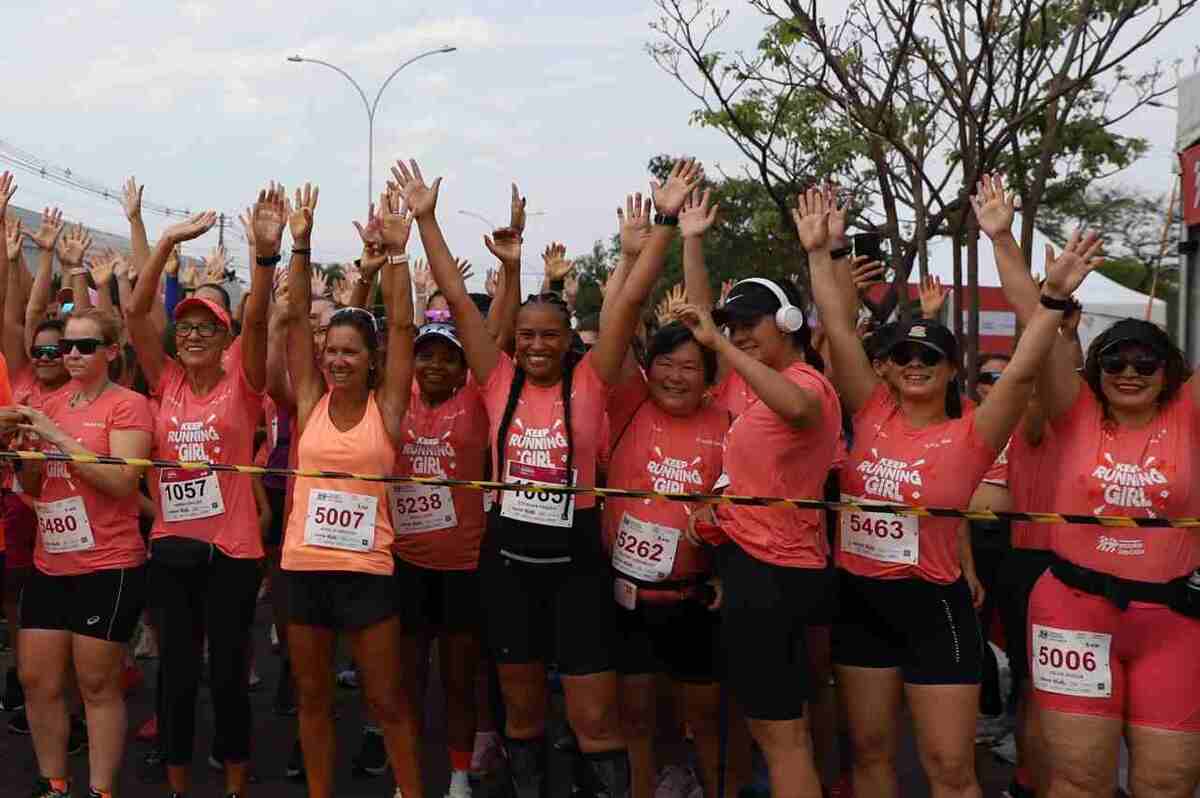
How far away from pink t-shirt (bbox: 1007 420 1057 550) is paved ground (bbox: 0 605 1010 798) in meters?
1.25

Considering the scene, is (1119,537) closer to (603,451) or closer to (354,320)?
(603,451)

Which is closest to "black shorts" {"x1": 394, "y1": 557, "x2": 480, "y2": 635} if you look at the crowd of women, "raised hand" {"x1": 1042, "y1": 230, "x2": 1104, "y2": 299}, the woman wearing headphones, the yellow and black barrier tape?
the crowd of women

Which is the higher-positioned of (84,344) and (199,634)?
(84,344)

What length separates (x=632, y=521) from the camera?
15.2 feet

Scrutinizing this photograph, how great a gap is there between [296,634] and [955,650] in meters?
2.28

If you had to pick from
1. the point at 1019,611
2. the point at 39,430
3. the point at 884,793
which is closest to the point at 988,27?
the point at 1019,611

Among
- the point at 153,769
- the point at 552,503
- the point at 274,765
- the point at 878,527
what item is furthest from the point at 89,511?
the point at 878,527

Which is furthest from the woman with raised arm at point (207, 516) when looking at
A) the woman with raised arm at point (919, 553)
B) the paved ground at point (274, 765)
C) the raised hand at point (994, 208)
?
the raised hand at point (994, 208)

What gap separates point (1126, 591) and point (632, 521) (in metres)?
1.70

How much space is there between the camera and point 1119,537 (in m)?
3.87

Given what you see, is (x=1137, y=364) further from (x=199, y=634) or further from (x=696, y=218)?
(x=199, y=634)

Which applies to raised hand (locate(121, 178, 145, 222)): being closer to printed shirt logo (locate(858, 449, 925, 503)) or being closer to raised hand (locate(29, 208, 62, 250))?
raised hand (locate(29, 208, 62, 250))

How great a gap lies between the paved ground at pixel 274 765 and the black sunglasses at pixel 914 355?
2245 mm

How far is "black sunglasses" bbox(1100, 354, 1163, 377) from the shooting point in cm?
392
